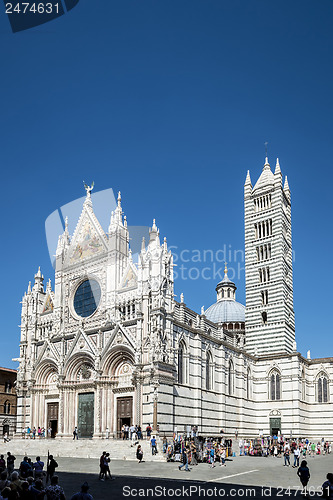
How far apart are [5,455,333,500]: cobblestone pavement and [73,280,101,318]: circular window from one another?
15.0m

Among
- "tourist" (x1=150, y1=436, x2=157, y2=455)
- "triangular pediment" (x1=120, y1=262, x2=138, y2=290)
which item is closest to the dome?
"triangular pediment" (x1=120, y1=262, x2=138, y2=290)

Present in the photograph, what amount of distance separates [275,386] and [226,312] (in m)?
17.9

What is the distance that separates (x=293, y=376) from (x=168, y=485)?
1350 inches

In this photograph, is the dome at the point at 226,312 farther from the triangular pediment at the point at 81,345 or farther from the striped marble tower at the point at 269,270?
the triangular pediment at the point at 81,345

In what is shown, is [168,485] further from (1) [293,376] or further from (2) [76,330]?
(1) [293,376]

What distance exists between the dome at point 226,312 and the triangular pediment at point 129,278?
3007 centimetres

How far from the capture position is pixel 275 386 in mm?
52781

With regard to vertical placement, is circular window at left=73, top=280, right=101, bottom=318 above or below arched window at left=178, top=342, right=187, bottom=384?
above

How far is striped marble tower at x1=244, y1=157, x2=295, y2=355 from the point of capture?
5403 centimetres

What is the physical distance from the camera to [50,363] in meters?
43.8

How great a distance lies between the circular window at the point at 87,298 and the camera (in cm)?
4253

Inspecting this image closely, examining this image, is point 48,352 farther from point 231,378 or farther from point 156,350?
point 231,378

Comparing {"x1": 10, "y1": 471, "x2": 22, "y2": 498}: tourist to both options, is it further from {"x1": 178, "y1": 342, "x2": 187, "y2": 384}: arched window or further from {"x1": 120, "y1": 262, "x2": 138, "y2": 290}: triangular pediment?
{"x1": 178, "y1": 342, "x2": 187, "y2": 384}: arched window

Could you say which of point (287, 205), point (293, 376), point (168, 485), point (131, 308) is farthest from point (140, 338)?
point (287, 205)
